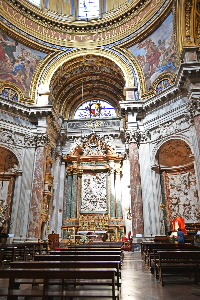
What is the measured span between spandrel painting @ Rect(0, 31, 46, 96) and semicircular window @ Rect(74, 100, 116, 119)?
5.62 metres

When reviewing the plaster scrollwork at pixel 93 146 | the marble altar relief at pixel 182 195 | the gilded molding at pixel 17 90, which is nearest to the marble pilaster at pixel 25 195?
the gilded molding at pixel 17 90

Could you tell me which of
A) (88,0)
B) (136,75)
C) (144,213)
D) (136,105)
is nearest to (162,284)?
(144,213)

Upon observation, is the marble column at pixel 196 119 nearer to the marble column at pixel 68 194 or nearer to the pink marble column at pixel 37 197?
the pink marble column at pixel 37 197

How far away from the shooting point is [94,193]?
1744cm

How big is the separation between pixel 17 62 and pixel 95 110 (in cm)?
731

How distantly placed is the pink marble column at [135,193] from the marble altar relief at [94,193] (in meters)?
3.82

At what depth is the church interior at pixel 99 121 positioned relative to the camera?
13.1 metres

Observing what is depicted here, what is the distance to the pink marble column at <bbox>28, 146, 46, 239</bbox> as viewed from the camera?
1303 centimetres

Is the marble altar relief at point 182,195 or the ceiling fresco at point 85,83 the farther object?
the ceiling fresco at point 85,83

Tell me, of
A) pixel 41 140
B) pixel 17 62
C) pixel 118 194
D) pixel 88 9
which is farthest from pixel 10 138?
pixel 88 9

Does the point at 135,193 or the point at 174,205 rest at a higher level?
the point at 135,193

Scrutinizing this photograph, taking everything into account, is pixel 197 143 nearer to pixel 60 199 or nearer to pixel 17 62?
pixel 60 199

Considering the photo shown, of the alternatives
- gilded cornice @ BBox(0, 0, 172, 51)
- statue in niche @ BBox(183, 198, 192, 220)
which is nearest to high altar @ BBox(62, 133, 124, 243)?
statue in niche @ BBox(183, 198, 192, 220)

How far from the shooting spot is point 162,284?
4.46m
